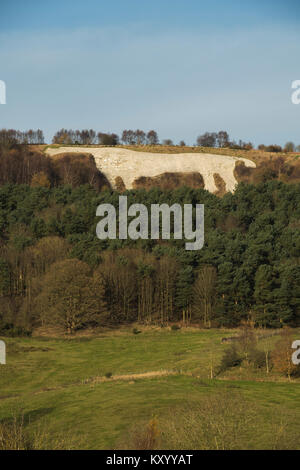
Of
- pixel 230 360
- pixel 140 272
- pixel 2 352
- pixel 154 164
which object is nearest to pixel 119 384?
pixel 230 360

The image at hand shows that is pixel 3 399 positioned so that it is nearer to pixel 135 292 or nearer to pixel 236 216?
pixel 135 292

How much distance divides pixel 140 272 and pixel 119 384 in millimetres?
34923

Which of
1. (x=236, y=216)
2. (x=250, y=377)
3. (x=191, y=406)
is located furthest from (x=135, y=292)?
(x=191, y=406)

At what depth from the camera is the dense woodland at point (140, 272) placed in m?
65.7

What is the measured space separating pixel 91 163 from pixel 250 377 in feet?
332

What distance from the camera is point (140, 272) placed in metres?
73.4

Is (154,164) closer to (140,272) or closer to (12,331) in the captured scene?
(140,272)

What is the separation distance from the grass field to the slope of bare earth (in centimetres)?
7641

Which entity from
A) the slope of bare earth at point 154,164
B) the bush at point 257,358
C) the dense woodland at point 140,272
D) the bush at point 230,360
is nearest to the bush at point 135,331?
the dense woodland at point 140,272

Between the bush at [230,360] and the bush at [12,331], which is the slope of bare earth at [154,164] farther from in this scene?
the bush at [230,360]

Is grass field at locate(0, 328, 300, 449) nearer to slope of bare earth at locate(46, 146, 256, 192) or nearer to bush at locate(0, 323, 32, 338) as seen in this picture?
bush at locate(0, 323, 32, 338)

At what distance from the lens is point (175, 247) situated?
3056 inches

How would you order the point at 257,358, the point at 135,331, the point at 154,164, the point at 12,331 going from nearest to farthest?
the point at 257,358 < the point at 12,331 < the point at 135,331 < the point at 154,164

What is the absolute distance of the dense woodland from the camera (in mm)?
65688
